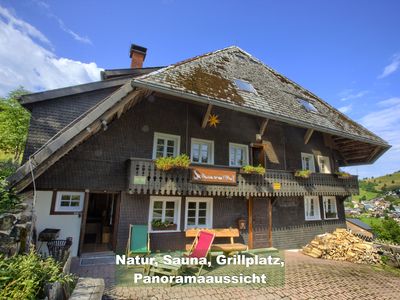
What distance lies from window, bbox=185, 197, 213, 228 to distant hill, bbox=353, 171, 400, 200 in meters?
126

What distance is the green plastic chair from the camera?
26.6ft

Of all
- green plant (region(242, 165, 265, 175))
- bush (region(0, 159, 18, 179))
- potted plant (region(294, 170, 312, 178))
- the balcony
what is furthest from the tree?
potted plant (region(294, 170, 312, 178))

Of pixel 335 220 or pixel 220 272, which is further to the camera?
pixel 335 220

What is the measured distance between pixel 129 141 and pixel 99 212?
594 centimetres

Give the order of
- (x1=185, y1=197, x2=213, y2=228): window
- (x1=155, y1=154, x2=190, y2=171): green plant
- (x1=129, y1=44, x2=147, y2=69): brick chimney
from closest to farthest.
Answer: (x1=155, y1=154, x2=190, y2=171): green plant, (x1=185, y1=197, x2=213, y2=228): window, (x1=129, y1=44, x2=147, y2=69): brick chimney

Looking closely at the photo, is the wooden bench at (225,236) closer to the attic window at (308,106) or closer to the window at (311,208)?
the window at (311,208)

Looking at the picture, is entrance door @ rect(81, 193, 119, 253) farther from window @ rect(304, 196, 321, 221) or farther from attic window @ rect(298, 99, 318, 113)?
attic window @ rect(298, 99, 318, 113)

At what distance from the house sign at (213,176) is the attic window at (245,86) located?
454cm

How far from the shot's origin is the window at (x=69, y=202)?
28.5ft

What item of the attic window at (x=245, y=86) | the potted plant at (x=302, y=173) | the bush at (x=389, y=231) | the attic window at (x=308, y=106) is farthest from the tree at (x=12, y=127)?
the bush at (x=389, y=231)

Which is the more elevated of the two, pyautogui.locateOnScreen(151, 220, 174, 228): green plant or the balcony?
the balcony

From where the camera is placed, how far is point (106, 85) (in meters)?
11.5

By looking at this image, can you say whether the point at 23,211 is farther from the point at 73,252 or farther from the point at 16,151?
the point at 16,151

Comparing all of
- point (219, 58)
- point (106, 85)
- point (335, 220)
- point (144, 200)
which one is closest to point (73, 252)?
point (144, 200)
